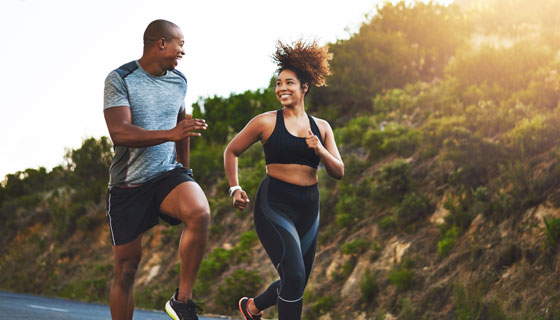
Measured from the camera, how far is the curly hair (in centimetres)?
552

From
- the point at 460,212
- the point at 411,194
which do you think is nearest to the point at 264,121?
the point at 460,212

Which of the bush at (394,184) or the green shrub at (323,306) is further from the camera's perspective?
the bush at (394,184)

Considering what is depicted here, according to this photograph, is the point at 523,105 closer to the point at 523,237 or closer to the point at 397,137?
the point at 397,137

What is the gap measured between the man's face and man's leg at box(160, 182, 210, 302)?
944 mm

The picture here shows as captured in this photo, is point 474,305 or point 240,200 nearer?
point 240,200

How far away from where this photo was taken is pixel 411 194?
38.4 feet

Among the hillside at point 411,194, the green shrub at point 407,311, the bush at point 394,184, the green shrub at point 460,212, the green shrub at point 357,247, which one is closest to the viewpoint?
the green shrub at point 407,311

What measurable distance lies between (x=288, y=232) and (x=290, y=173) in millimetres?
498

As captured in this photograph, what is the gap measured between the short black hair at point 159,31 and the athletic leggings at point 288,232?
4.70ft

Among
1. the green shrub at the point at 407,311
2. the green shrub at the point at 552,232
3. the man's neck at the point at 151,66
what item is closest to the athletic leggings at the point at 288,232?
the man's neck at the point at 151,66

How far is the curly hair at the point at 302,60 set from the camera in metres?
5.52

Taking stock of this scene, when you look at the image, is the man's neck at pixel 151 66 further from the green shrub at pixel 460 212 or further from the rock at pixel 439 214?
the rock at pixel 439 214

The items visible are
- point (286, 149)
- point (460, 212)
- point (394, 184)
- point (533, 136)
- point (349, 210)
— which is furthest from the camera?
point (349, 210)

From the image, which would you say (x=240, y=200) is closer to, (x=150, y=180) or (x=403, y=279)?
(x=150, y=180)
